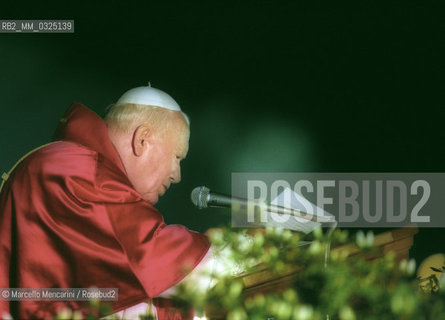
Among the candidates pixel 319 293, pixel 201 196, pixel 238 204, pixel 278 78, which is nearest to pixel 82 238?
pixel 201 196

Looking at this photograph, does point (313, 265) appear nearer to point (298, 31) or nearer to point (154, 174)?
point (154, 174)

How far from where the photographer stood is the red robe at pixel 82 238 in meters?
1.86

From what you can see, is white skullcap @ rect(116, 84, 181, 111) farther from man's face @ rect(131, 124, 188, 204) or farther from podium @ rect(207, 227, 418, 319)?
podium @ rect(207, 227, 418, 319)

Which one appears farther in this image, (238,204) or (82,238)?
(238,204)

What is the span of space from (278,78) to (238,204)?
272 centimetres

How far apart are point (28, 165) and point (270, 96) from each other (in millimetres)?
2971

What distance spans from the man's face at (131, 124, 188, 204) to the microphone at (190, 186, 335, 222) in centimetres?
32

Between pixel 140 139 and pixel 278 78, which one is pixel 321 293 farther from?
pixel 278 78

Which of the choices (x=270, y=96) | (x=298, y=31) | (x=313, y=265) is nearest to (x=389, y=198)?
(x=270, y=96)

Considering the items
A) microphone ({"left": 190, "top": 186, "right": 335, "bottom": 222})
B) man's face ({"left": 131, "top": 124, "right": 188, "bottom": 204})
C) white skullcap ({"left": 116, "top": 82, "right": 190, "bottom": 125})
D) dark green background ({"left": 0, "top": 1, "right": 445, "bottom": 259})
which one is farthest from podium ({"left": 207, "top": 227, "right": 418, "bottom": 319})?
dark green background ({"left": 0, "top": 1, "right": 445, "bottom": 259})

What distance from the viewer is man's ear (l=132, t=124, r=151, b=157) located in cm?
235

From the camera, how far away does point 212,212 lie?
4.41 meters

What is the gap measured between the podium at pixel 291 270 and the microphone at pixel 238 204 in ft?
0.61

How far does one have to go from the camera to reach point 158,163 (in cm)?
244
